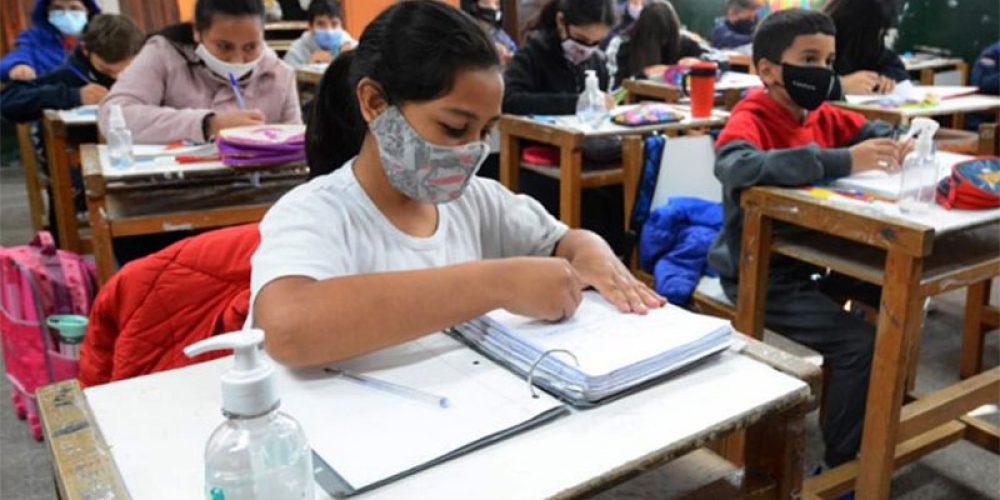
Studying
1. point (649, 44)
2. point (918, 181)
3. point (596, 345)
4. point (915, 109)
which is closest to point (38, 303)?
point (596, 345)

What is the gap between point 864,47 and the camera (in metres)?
3.45

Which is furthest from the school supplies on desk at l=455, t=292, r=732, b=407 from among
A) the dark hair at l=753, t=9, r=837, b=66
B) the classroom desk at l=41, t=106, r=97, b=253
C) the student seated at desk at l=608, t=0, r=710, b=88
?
the student seated at desk at l=608, t=0, r=710, b=88

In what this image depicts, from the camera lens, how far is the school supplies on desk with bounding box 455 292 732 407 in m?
0.83

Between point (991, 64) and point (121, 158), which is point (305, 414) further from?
point (991, 64)

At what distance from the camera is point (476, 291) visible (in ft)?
3.08

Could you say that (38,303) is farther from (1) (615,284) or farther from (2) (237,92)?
(1) (615,284)

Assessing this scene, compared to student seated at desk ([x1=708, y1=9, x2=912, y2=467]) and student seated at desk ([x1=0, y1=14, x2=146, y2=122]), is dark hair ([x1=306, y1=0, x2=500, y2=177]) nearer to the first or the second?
student seated at desk ([x1=708, y1=9, x2=912, y2=467])

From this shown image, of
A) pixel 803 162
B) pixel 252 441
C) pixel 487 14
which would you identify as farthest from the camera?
pixel 487 14

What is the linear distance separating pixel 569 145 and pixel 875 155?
1.03 m

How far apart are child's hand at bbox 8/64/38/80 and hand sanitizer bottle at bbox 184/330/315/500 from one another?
387cm

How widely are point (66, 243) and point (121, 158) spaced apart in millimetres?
1108

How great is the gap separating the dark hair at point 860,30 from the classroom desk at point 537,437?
2776 millimetres

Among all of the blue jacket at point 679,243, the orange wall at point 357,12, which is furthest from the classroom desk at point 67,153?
the orange wall at point 357,12

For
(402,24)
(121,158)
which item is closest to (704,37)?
(121,158)
